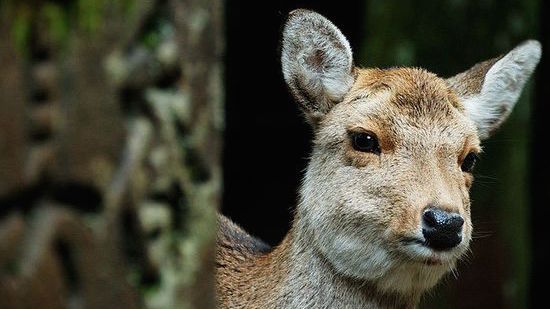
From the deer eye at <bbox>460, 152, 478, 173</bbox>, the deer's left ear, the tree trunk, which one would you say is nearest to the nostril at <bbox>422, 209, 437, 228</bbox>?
the deer eye at <bbox>460, 152, 478, 173</bbox>

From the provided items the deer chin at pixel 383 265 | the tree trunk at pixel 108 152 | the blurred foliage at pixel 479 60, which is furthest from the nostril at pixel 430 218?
the blurred foliage at pixel 479 60

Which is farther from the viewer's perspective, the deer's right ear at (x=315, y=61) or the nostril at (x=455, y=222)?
the deer's right ear at (x=315, y=61)

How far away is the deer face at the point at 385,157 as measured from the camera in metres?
5.62

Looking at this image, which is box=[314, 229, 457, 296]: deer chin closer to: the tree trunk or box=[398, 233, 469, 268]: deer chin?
box=[398, 233, 469, 268]: deer chin

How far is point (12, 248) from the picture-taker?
2.25 metres

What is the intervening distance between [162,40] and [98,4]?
199 mm

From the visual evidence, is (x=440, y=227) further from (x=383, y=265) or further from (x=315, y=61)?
(x=315, y=61)

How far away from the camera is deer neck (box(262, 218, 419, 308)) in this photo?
5.96 m

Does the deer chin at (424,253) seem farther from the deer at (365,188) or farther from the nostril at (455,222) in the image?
the nostril at (455,222)

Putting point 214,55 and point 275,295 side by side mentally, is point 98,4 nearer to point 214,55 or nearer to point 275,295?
point 214,55

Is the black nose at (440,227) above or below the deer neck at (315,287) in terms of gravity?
above

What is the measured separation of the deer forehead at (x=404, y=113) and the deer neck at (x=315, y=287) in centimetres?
72

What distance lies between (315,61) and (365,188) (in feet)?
3.50

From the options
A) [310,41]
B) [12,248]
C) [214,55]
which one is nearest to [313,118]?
[310,41]
